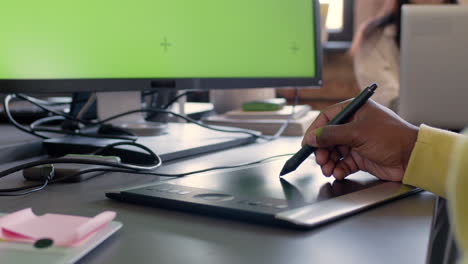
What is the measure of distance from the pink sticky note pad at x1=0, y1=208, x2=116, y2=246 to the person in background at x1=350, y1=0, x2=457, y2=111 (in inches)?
82.1

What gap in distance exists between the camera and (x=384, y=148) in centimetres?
67

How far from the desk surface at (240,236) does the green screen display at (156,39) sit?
0.96 feet

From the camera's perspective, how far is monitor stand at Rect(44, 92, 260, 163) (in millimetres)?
803

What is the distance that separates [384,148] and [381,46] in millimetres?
1900

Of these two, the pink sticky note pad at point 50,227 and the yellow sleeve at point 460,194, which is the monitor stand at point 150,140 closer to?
the pink sticky note pad at point 50,227

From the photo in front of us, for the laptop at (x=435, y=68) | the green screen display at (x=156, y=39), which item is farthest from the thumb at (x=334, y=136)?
the laptop at (x=435, y=68)

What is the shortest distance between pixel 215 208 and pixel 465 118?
3.05 feet

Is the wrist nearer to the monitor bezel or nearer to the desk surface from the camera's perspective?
the desk surface

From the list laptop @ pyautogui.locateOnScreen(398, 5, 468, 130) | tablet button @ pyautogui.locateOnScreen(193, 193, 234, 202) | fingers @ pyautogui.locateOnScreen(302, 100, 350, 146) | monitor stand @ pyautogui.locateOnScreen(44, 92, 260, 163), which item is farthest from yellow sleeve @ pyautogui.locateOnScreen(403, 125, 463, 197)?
laptop @ pyautogui.locateOnScreen(398, 5, 468, 130)

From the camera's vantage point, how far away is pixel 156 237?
43 cm

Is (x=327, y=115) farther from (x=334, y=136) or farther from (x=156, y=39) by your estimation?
(x=156, y=39)

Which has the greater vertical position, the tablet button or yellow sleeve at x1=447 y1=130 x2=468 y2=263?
yellow sleeve at x1=447 y1=130 x2=468 y2=263

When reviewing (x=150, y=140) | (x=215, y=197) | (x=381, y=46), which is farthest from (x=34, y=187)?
(x=381, y=46)

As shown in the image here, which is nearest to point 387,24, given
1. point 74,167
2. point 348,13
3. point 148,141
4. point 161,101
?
point 348,13
